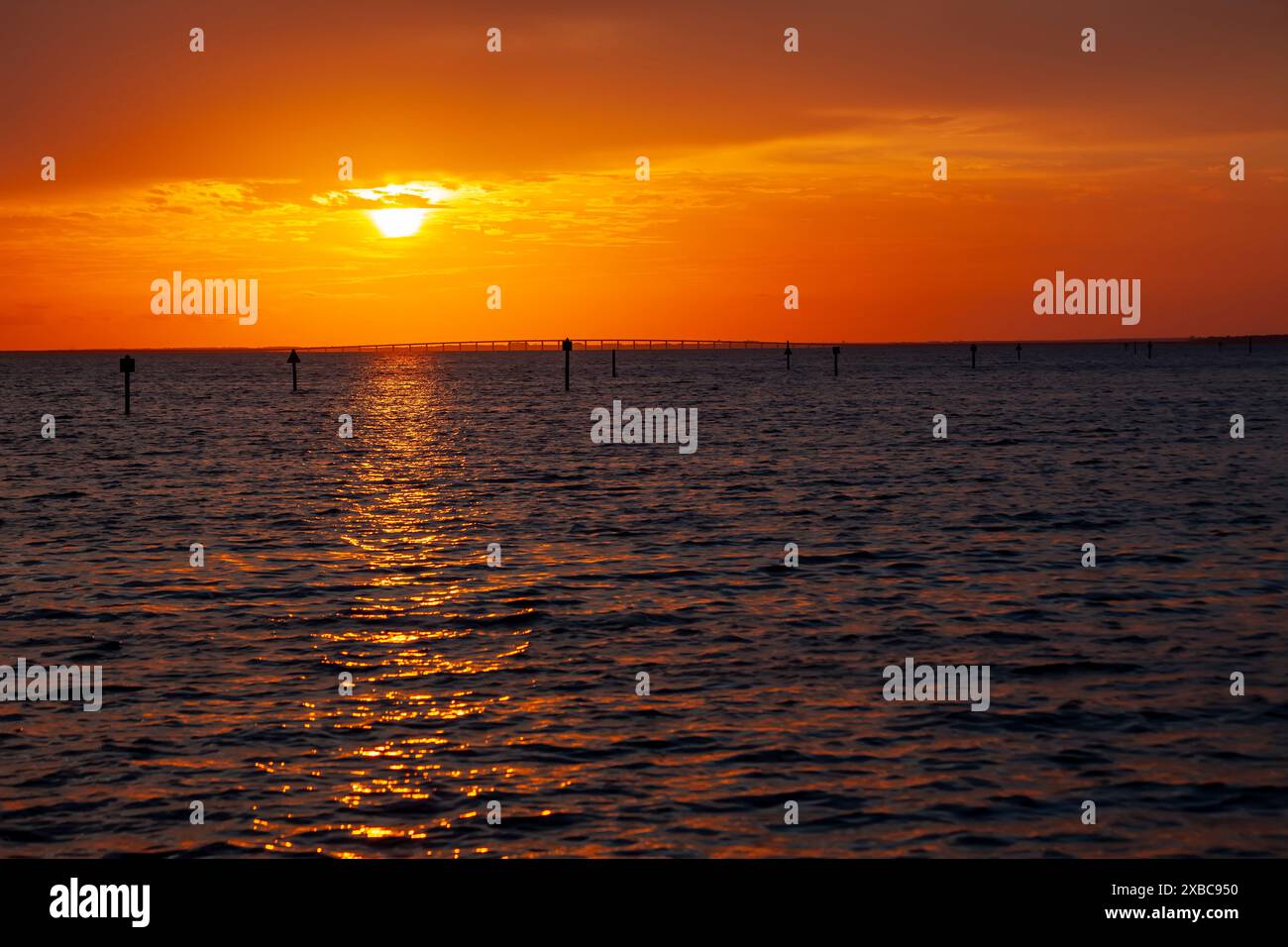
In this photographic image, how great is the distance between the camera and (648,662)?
20.1 metres

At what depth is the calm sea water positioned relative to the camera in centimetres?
1343

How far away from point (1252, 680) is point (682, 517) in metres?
20.8

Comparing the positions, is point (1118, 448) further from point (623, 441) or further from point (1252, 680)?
point (1252, 680)

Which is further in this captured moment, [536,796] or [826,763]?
[826,763]

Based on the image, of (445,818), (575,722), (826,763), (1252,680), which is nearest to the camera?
(445,818)

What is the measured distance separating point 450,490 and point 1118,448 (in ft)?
102

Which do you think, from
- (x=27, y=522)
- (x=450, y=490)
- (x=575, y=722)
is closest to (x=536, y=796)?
(x=575, y=722)

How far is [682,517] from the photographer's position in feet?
125

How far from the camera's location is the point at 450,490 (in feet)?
154

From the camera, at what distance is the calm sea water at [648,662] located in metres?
13.4
